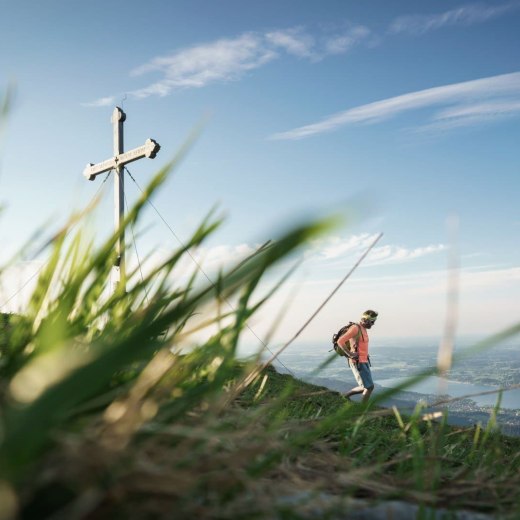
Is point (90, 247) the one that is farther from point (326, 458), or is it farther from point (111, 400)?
point (326, 458)

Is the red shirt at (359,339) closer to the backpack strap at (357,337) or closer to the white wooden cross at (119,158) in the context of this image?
the backpack strap at (357,337)

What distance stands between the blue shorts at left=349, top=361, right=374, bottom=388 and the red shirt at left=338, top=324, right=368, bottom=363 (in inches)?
5.1

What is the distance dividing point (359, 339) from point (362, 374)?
0.72 meters

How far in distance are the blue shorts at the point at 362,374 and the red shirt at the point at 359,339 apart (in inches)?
5.1

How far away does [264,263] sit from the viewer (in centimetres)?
88

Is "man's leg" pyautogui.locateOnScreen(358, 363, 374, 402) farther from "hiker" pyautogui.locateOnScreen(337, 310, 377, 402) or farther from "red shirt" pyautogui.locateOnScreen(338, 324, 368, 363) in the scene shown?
"red shirt" pyautogui.locateOnScreen(338, 324, 368, 363)

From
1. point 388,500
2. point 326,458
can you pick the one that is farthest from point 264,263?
point 326,458

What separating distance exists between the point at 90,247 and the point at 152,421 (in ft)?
2.25

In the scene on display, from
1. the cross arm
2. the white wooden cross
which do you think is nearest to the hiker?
the white wooden cross

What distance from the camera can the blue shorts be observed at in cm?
1163

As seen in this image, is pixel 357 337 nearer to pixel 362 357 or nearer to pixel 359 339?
pixel 359 339

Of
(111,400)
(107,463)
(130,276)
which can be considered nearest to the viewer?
(107,463)

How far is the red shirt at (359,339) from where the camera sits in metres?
10.9

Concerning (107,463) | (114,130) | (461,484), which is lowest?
(461,484)
